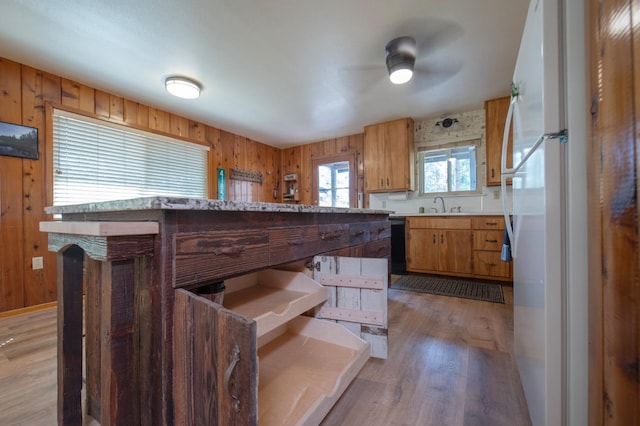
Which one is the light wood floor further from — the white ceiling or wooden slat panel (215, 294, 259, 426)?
the white ceiling

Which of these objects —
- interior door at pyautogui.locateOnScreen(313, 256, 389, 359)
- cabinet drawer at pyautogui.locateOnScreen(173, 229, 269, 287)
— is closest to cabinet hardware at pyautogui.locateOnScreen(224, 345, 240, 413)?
cabinet drawer at pyautogui.locateOnScreen(173, 229, 269, 287)

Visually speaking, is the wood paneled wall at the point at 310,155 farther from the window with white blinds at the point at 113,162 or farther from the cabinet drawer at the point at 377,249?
the cabinet drawer at the point at 377,249

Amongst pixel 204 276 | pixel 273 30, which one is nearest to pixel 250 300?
pixel 204 276

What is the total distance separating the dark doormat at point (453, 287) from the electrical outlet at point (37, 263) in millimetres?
3566

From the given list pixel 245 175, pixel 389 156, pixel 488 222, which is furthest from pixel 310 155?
pixel 488 222

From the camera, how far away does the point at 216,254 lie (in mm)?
664

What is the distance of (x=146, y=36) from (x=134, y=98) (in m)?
1.32

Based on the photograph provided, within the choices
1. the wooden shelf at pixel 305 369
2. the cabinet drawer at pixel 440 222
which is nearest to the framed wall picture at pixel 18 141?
the wooden shelf at pixel 305 369

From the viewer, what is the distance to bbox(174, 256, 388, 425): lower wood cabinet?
0.46 metres

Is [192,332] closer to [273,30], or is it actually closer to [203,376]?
[203,376]

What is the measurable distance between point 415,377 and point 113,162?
3.57 metres

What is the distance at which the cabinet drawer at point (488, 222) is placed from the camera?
2798mm

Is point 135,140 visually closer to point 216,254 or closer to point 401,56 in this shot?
point 401,56

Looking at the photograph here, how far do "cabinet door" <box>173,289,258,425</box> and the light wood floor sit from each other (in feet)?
2.24
